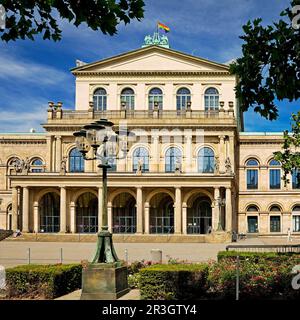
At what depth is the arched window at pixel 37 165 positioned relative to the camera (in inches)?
2618

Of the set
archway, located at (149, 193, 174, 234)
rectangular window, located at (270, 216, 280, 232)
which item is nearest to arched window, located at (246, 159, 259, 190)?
rectangular window, located at (270, 216, 280, 232)

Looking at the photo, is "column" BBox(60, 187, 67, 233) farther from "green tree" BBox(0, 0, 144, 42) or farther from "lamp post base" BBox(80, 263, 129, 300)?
"green tree" BBox(0, 0, 144, 42)

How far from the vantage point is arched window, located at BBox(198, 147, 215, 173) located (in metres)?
60.3

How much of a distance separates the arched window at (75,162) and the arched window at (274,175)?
71.2 feet

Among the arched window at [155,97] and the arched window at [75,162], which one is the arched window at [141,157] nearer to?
the arched window at [75,162]

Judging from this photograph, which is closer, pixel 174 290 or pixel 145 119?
pixel 174 290

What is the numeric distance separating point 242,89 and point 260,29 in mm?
1201

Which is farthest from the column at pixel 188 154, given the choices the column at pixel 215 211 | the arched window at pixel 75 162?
the arched window at pixel 75 162

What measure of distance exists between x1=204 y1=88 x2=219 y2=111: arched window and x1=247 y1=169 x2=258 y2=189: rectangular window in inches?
337

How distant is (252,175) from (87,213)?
19.9 metres

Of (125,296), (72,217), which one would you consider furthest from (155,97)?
(125,296)
